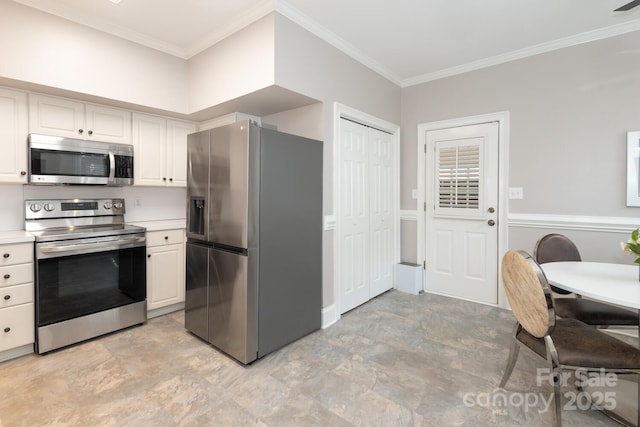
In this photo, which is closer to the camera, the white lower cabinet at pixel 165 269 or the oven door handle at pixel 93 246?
the oven door handle at pixel 93 246

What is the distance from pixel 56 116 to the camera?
9.08 ft

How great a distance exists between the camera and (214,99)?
3.08m

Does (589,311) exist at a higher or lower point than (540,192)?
lower

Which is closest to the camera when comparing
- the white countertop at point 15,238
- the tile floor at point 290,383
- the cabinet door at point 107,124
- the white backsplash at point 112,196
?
the tile floor at point 290,383

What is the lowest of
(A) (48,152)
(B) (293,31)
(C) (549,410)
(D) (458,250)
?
(C) (549,410)

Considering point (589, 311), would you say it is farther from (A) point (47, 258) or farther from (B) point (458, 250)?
(A) point (47, 258)

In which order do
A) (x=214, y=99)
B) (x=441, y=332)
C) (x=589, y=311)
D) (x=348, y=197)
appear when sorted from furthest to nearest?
(x=348, y=197)
(x=214, y=99)
(x=441, y=332)
(x=589, y=311)

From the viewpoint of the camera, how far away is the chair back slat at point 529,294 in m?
1.58

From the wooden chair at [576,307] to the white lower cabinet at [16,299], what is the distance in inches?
153

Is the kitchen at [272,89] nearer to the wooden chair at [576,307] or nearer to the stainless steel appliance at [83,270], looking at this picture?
the stainless steel appliance at [83,270]

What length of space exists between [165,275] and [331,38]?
2.84 metres

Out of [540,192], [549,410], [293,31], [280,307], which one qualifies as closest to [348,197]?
[280,307]

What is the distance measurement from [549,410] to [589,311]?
0.80m

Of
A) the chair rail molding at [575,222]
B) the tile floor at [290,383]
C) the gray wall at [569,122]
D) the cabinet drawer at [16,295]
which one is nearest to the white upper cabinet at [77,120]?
the cabinet drawer at [16,295]
